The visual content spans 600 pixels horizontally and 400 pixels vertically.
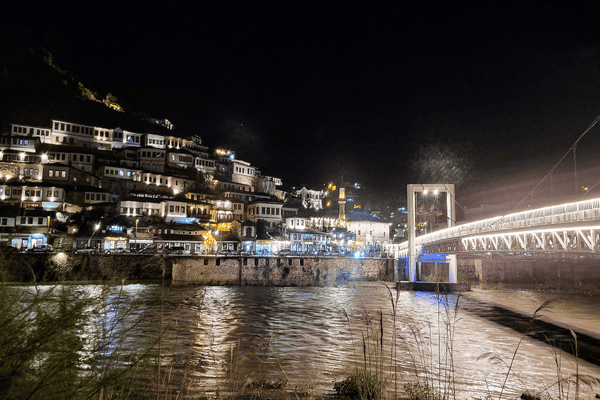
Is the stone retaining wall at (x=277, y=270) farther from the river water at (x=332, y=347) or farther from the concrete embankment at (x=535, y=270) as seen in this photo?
the concrete embankment at (x=535, y=270)

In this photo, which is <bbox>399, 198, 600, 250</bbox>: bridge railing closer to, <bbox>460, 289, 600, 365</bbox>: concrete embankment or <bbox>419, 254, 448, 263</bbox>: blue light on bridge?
<bbox>419, 254, 448, 263</bbox>: blue light on bridge

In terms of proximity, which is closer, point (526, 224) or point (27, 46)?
point (526, 224)

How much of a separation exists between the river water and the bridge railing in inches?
233

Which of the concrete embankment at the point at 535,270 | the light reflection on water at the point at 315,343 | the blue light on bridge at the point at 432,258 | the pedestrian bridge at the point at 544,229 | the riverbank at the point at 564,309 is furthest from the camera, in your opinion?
the concrete embankment at the point at 535,270

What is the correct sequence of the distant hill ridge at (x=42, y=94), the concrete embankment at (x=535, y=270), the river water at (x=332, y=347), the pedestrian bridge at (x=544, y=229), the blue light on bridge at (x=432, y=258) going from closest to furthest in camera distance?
the river water at (x=332, y=347)
the pedestrian bridge at (x=544, y=229)
the blue light on bridge at (x=432, y=258)
the concrete embankment at (x=535, y=270)
the distant hill ridge at (x=42, y=94)

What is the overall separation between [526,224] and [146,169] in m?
60.3

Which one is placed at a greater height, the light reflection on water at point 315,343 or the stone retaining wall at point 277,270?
the stone retaining wall at point 277,270

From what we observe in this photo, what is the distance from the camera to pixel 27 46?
101 m

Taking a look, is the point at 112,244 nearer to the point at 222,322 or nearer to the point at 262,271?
the point at 262,271

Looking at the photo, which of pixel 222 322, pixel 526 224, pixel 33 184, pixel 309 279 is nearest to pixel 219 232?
pixel 309 279

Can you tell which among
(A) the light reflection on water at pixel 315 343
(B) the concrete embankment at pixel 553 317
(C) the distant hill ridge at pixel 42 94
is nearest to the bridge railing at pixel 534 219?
(B) the concrete embankment at pixel 553 317

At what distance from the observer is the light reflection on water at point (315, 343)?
9.27 m

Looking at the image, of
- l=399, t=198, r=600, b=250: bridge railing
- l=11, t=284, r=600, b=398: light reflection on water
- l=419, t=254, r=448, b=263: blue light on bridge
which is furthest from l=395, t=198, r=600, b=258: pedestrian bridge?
l=11, t=284, r=600, b=398: light reflection on water

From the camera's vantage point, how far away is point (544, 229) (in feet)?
69.3
